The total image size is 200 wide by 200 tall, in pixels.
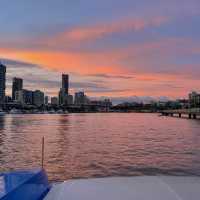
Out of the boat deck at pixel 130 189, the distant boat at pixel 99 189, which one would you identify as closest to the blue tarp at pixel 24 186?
the distant boat at pixel 99 189

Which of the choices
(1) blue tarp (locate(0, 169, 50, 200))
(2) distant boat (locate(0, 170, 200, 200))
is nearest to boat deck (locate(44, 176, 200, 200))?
(2) distant boat (locate(0, 170, 200, 200))

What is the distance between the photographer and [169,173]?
18.5 meters

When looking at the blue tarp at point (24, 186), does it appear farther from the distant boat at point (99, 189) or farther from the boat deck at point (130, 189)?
the boat deck at point (130, 189)

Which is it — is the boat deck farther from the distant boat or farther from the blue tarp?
the blue tarp

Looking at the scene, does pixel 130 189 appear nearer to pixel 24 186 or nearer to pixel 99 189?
pixel 99 189

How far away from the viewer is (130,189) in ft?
14.6

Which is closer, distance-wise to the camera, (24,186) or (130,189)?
(130,189)

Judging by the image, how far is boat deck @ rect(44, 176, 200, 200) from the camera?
414 centimetres

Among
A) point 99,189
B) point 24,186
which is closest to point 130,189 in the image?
point 99,189

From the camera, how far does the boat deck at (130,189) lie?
13.6 ft

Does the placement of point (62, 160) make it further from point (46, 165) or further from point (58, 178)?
point (58, 178)

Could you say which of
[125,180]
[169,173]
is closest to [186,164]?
[169,173]

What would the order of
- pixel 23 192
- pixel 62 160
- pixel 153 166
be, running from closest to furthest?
pixel 23 192 → pixel 153 166 → pixel 62 160

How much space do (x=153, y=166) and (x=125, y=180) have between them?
16130 mm
